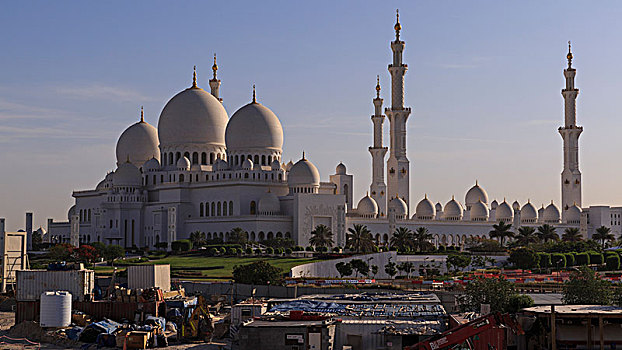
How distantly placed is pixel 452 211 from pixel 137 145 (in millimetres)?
34153

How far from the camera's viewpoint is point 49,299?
30.1 meters

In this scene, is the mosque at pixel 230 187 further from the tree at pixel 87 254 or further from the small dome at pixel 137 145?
the tree at pixel 87 254

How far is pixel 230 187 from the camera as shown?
7912cm

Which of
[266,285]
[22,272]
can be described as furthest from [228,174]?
[22,272]

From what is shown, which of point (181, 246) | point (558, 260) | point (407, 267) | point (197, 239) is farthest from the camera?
point (197, 239)

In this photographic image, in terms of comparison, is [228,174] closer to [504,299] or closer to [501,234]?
[501,234]

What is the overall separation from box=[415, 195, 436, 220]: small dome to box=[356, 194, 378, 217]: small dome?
11.0 metres

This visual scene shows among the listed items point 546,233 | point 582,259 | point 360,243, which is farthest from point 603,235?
point 360,243

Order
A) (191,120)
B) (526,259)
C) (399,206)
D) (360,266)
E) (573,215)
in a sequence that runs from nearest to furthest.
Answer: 1. (360,266)
2. (526,259)
3. (191,120)
4. (399,206)
5. (573,215)

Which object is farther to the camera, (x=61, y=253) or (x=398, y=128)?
(x=398, y=128)

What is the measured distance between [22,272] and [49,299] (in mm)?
3916

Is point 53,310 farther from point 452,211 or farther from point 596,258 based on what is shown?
Result: point 452,211

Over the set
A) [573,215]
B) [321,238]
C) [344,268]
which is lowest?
[344,268]

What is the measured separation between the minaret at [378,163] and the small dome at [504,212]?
1608 cm
